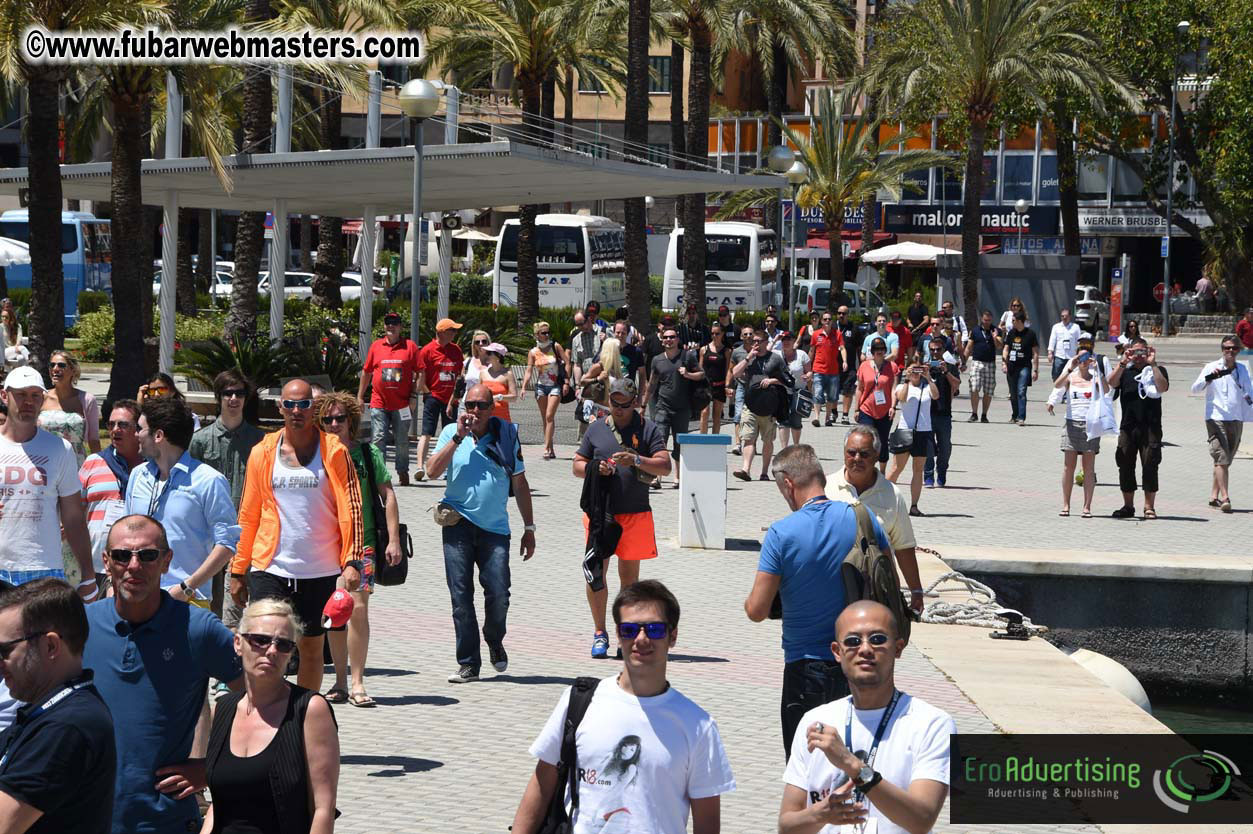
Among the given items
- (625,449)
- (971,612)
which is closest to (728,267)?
(971,612)

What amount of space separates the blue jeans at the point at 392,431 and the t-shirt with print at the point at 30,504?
9898 mm

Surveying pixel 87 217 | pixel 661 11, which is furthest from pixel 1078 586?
pixel 87 217

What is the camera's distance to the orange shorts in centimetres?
1042

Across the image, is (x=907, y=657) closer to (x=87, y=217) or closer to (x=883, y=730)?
(x=883, y=730)

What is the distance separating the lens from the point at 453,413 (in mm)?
17875

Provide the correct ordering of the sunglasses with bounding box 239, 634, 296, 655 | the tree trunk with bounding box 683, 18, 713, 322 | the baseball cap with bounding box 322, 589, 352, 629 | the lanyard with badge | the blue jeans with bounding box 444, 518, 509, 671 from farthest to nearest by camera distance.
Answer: the tree trunk with bounding box 683, 18, 713, 322 < the blue jeans with bounding box 444, 518, 509, 671 < the baseball cap with bounding box 322, 589, 352, 629 < the sunglasses with bounding box 239, 634, 296, 655 < the lanyard with badge

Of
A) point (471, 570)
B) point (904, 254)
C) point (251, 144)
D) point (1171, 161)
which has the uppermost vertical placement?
point (1171, 161)

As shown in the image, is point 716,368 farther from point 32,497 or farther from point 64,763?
point 64,763

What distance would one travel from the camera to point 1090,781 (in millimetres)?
7910

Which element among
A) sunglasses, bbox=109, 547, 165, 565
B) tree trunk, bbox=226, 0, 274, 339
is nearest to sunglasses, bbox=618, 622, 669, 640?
sunglasses, bbox=109, 547, 165, 565

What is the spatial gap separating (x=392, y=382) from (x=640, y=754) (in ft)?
44.0

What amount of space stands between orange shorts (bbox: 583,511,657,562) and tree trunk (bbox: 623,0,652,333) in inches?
792

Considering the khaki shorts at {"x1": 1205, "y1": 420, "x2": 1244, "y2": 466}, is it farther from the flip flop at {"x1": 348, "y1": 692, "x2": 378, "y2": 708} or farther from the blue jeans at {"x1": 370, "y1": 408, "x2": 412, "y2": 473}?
the flip flop at {"x1": 348, "y1": 692, "x2": 378, "y2": 708}

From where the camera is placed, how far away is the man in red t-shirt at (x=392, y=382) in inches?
691
